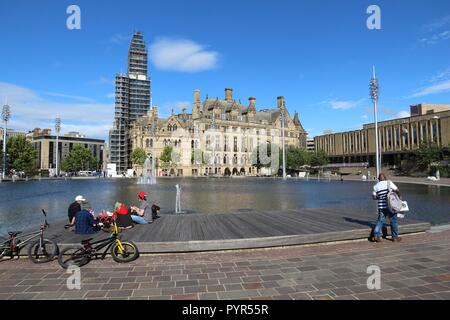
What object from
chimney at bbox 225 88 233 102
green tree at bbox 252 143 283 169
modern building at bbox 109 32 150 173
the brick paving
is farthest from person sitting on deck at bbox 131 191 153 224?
chimney at bbox 225 88 233 102

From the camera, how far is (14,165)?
81625mm

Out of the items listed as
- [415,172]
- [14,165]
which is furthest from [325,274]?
[14,165]

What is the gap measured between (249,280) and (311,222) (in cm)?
592

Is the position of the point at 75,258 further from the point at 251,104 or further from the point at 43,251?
the point at 251,104

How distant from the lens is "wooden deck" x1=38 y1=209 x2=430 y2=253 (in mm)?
9000

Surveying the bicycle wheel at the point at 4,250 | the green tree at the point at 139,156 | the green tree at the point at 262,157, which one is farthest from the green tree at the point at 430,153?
the bicycle wheel at the point at 4,250

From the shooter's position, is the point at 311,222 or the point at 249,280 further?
the point at 311,222

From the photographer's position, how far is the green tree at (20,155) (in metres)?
81.9

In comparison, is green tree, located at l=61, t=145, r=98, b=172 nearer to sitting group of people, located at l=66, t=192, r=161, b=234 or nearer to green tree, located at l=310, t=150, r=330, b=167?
green tree, located at l=310, t=150, r=330, b=167

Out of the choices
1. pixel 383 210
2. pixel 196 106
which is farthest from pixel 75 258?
pixel 196 106

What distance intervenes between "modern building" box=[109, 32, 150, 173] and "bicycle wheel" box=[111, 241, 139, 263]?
10862 cm

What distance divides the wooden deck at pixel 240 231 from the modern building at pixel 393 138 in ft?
237

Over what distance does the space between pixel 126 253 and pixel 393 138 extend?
96.2 metres
